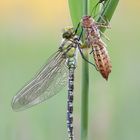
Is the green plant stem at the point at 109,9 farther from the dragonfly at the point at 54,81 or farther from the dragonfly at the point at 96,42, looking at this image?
the dragonfly at the point at 54,81

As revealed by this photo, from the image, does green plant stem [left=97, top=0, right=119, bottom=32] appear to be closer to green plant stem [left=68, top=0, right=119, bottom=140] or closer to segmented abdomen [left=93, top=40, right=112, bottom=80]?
green plant stem [left=68, top=0, right=119, bottom=140]

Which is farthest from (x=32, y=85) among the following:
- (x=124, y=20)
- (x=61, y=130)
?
(x=124, y=20)

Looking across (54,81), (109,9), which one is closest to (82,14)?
(109,9)

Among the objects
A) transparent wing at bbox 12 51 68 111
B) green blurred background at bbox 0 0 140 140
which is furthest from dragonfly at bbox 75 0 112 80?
green blurred background at bbox 0 0 140 140

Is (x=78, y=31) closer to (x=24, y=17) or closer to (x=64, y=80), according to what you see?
(x=64, y=80)

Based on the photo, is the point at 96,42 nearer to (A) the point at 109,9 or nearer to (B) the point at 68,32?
(B) the point at 68,32

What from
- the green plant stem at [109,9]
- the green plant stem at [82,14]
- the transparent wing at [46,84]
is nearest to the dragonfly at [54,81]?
the transparent wing at [46,84]
